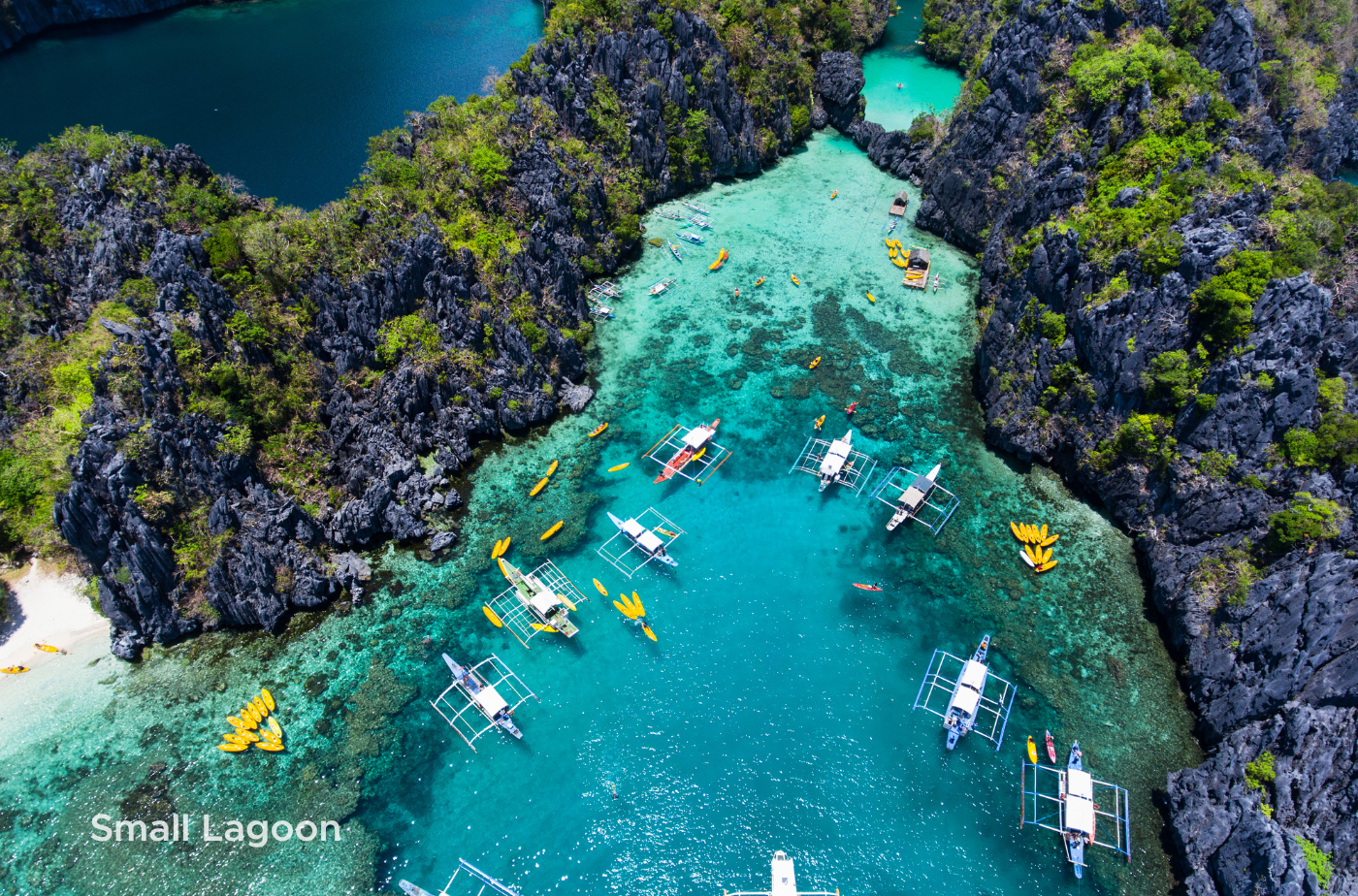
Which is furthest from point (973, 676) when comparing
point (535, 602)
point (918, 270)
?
point (918, 270)

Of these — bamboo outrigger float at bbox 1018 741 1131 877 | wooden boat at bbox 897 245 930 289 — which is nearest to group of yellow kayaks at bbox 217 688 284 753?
bamboo outrigger float at bbox 1018 741 1131 877

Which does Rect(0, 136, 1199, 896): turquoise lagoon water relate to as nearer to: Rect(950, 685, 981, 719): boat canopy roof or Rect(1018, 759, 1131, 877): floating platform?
Rect(1018, 759, 1131, 877): floating platform

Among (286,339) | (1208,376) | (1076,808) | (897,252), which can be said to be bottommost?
(1076,808)

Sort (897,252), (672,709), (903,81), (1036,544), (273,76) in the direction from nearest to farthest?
(672,709), (1036,544), (897,252), (273,76), (903,81)

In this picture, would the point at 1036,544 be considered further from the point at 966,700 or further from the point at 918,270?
the point at 918,270

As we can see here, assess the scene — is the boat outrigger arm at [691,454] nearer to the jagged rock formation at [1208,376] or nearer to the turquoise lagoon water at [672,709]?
the turquoise lagoon water at [672,709]

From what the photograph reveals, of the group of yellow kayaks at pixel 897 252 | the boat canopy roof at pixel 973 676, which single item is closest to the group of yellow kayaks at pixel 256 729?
the boat canopy roof at pixel 973 676
